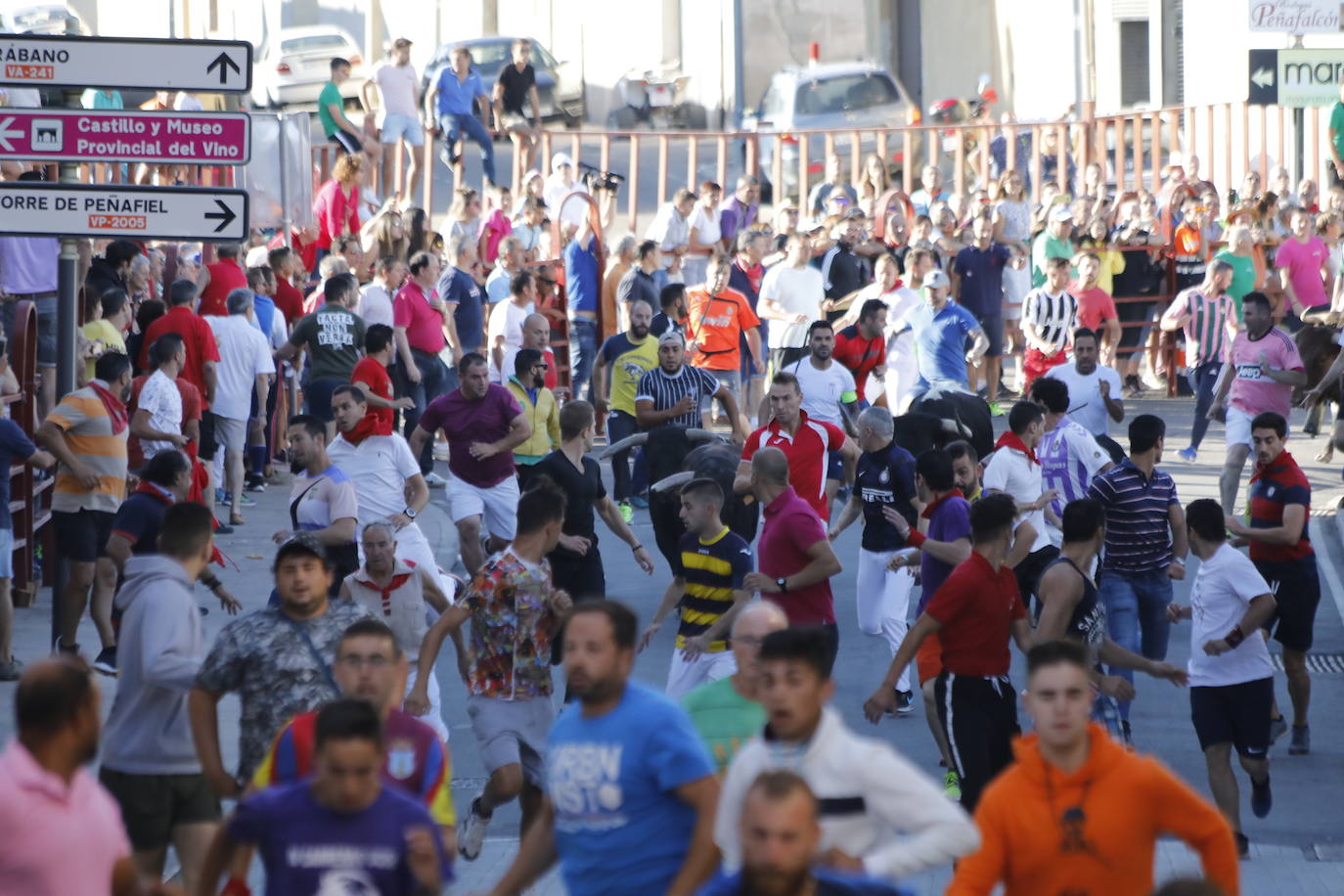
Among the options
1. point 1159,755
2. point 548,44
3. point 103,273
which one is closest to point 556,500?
point 1159,755

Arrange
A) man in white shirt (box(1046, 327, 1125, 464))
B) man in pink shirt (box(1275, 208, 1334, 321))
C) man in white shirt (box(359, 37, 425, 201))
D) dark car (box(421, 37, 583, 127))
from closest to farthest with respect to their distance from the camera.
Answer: man in white shirt (box(1046, 327, 1125, 464)), man in pink shirt (box(1275, 208, 1334, 321)), man in white shirt (box(359, 37, 425, 201)), dark car (box(421, 37, 583, 127))

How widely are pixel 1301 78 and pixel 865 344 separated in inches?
226

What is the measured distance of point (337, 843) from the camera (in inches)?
191

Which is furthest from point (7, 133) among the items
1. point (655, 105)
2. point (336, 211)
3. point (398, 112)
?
point (655, 105)

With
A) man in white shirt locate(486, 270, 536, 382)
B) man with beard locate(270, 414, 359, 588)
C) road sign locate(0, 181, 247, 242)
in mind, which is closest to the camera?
road sign locate(0, 181, 247, 242)

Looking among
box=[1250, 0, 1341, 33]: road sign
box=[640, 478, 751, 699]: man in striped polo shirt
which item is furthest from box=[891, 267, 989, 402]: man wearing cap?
box=[640, 478, 751, 699]: man in striped polo shirt

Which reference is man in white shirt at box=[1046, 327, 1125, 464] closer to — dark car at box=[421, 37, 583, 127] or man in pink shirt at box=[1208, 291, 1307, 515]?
man in pink shirt at box=[1208, 291, 1307, 515]

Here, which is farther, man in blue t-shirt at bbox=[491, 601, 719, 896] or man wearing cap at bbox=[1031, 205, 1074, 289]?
man wearing cap at bbox=[1031, 205, 1074, 289]

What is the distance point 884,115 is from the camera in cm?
3425

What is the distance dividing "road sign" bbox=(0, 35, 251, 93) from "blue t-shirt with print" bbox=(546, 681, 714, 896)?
4560 mm

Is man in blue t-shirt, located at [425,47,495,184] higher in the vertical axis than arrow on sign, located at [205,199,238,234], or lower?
higher

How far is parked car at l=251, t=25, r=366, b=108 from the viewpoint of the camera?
3672 cm

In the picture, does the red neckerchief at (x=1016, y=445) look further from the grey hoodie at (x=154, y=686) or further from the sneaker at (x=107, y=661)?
the grey hoodie at (x=154, y=686)

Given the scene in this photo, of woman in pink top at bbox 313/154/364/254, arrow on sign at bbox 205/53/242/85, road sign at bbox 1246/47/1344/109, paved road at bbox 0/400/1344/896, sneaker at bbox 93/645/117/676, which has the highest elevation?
road sign at bbox 1246/47/1344/109
